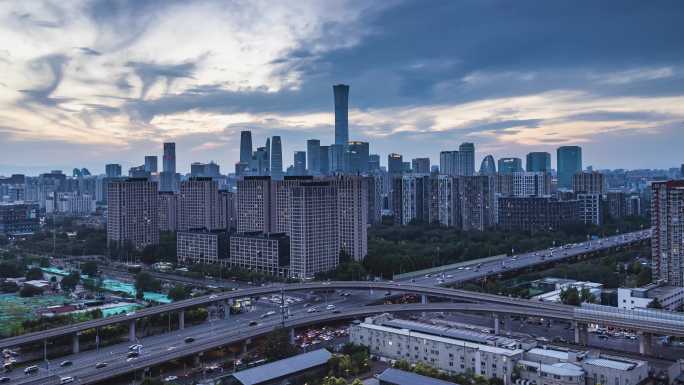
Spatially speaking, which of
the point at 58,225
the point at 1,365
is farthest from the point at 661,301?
the point at 58,225

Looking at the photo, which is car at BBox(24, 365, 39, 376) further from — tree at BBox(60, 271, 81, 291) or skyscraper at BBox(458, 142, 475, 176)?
skyscraper at BBox(458, 142, 475, 176)

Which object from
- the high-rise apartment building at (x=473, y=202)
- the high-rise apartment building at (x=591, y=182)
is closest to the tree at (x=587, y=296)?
the high-rise apartment building at (x=473, y=202)

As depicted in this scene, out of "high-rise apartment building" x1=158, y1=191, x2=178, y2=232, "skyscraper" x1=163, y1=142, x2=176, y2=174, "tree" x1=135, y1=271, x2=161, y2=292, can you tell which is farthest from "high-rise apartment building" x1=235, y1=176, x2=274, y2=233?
"skyscraper" x1=163, y1=142, x2=176, y2=174

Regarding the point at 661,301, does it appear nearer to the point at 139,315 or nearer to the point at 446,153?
the point at 139,315

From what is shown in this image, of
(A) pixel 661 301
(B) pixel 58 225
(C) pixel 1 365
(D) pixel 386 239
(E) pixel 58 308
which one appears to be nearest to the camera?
(C) pixel 1 365

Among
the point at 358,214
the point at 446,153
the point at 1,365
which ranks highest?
the point at 446,153

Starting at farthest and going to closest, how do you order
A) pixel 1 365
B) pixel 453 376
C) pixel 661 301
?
pixel 661 301
pixel 1 365
pixel 453 376
